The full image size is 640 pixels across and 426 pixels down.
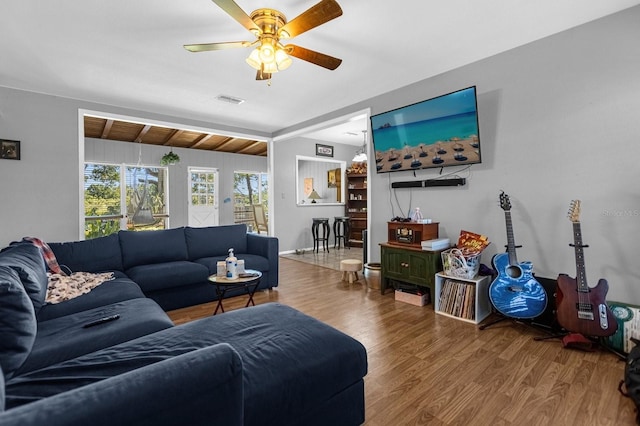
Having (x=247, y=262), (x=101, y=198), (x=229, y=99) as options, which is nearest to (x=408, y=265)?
(x=247, y=262)

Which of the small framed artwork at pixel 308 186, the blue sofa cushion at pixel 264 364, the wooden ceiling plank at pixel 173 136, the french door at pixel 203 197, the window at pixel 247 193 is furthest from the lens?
the window at pixel 247 193

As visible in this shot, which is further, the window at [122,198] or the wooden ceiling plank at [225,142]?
the wooden ceiling plank at [225,142]

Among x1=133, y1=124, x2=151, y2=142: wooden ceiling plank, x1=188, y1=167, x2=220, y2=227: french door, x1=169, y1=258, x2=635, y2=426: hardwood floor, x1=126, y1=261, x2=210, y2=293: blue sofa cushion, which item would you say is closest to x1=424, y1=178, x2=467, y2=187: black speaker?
x1=169, y1=258, x2=635, y2=426: hardwood floor

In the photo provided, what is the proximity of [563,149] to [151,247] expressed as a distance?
4.30 meters

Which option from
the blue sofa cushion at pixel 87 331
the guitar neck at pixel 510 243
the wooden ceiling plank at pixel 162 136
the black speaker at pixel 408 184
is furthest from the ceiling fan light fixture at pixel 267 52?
the wooden ceiling plank at pixel 162 136

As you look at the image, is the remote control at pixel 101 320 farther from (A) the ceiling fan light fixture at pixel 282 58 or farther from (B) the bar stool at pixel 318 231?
(B) the bar stool at pixel 318 231

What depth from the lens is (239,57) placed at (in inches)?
121

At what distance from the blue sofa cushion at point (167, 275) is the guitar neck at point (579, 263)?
3.44 metres

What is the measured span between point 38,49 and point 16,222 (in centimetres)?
218

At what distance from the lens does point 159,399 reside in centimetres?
80

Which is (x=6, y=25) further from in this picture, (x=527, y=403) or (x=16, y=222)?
(x=527, y=403)

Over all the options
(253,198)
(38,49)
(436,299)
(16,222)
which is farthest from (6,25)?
(253,198)

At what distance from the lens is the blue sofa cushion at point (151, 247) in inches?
132

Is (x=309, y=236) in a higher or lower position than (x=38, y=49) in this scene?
lower
